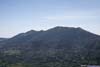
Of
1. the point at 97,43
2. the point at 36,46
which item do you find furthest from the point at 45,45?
the point at 97,43

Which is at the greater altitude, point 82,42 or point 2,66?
point 82,42

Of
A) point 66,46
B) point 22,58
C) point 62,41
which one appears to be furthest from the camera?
point 62,41

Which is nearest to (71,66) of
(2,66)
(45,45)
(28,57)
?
(2,66)

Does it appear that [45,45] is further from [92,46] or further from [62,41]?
[92,46]

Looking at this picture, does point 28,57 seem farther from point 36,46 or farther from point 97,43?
point 97,43

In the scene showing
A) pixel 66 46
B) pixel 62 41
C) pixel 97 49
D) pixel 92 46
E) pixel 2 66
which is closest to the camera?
pixel 2 66

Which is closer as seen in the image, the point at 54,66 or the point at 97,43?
the point at 54,66

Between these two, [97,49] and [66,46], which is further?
[66,46]

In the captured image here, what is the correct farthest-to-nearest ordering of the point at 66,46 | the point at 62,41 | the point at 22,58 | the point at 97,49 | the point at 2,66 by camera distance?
the point at 62,41 → the point at 66,46 → the point at 97,49 → the point at 22,58 → the point at 2,66

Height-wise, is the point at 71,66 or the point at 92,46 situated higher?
the point at 92,46
